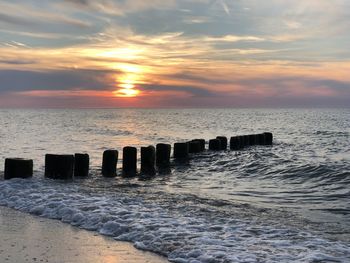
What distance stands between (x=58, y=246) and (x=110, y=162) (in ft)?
26.4

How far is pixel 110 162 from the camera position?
557 inches

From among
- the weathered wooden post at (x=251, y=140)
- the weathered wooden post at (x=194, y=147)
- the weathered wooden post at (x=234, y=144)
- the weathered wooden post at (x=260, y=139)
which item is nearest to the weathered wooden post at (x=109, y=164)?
the weathered wooden post at (x=194, y=147)

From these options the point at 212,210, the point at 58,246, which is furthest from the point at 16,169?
the point at 58,246

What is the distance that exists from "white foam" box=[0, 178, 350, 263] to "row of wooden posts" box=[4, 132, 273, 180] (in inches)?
60.2

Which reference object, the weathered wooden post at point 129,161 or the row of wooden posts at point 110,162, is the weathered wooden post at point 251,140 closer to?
the row of wooden posts at point 110,162

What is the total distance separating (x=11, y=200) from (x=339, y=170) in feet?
37.1

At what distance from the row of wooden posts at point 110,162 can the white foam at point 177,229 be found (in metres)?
1.53

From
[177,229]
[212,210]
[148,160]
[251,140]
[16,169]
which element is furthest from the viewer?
[251,140]

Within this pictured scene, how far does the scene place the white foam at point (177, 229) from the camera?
5980 mm

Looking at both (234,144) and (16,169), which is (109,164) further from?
(234,144)

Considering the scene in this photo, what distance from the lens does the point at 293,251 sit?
614 centimetres

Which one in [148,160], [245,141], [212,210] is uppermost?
[245,141]

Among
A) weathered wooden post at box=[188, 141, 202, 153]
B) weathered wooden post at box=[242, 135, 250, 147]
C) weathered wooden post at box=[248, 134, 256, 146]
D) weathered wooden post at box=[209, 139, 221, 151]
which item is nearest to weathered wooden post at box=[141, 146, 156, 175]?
weathered wooden post at box=[188, 141, 202, 153]

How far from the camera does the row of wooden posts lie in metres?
11.6
